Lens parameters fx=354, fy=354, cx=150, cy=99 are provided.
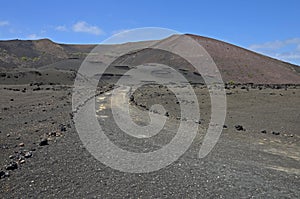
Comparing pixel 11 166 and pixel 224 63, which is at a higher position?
pixel 224 63

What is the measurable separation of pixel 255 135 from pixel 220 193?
869cm

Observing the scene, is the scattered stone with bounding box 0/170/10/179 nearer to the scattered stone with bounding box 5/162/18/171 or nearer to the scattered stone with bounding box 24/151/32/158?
the scattered stone with bounding box 5/162/18/171

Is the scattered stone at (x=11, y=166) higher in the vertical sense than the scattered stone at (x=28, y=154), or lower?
lower

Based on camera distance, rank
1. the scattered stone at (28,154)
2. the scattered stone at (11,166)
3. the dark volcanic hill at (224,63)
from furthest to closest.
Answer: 1. the dark volcanic hill at (224,63)
2. the scattered stone at (28,154)
3. the scattered stone at (11,166)

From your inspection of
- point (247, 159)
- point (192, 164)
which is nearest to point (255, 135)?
point (247, 159)

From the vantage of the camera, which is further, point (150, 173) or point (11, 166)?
point (150, 173)

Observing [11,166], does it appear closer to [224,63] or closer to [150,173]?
→ [150,173]

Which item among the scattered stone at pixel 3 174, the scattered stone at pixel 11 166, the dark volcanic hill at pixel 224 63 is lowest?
the scattered stone at pixel 3 174

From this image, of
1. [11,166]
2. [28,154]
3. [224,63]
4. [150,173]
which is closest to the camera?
[11,166]

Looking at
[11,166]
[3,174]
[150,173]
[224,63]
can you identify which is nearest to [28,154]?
[11,166]

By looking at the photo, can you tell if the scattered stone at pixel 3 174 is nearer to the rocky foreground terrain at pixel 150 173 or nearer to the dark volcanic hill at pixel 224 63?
the rocky foreground terrain at pixel 150 173

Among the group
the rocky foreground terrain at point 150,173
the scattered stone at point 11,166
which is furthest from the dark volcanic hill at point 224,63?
the scattered stone at point 11,166

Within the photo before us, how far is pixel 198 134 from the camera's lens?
12891 millimetres

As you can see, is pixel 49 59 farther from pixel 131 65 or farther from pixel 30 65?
pixel 131 65
